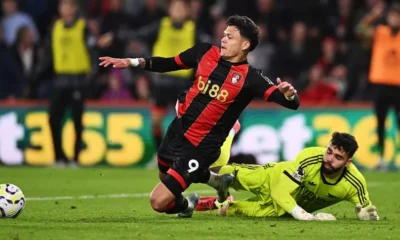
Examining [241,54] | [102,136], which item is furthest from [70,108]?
[241,54]

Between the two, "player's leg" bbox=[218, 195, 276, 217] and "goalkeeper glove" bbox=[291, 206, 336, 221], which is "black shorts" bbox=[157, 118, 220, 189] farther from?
"goalkeeper glove" bbox=[291, 206, 336, 221]

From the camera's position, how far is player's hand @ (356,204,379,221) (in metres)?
9.53

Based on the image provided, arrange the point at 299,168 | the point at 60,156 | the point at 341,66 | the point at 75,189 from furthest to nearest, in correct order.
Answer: the point at 341,66 < the point at 60,156 < the point at 75,189 < the point at 299,168

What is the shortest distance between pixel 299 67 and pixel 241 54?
9630 millimetres

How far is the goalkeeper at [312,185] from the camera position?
9.43 metres

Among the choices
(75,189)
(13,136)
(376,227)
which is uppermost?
(376,227)

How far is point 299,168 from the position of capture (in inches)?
376

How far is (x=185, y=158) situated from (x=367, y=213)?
1660 mm

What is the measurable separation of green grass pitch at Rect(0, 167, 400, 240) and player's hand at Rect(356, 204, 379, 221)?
3.9 inches

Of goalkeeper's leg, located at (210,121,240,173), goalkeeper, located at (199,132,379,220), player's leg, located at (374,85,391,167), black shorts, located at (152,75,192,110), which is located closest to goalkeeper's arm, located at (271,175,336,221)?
goalkeeper, located at (199,132,379,220)

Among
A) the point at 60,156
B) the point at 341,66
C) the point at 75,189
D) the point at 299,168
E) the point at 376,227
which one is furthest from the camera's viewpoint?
the point at 341,66

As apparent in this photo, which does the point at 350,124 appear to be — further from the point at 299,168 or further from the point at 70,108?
the point at 299,168

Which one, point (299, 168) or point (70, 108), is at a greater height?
point (299, 168)

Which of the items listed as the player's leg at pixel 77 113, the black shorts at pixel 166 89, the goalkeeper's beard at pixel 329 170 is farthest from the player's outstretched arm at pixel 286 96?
the player's leg at pixel 77 113
